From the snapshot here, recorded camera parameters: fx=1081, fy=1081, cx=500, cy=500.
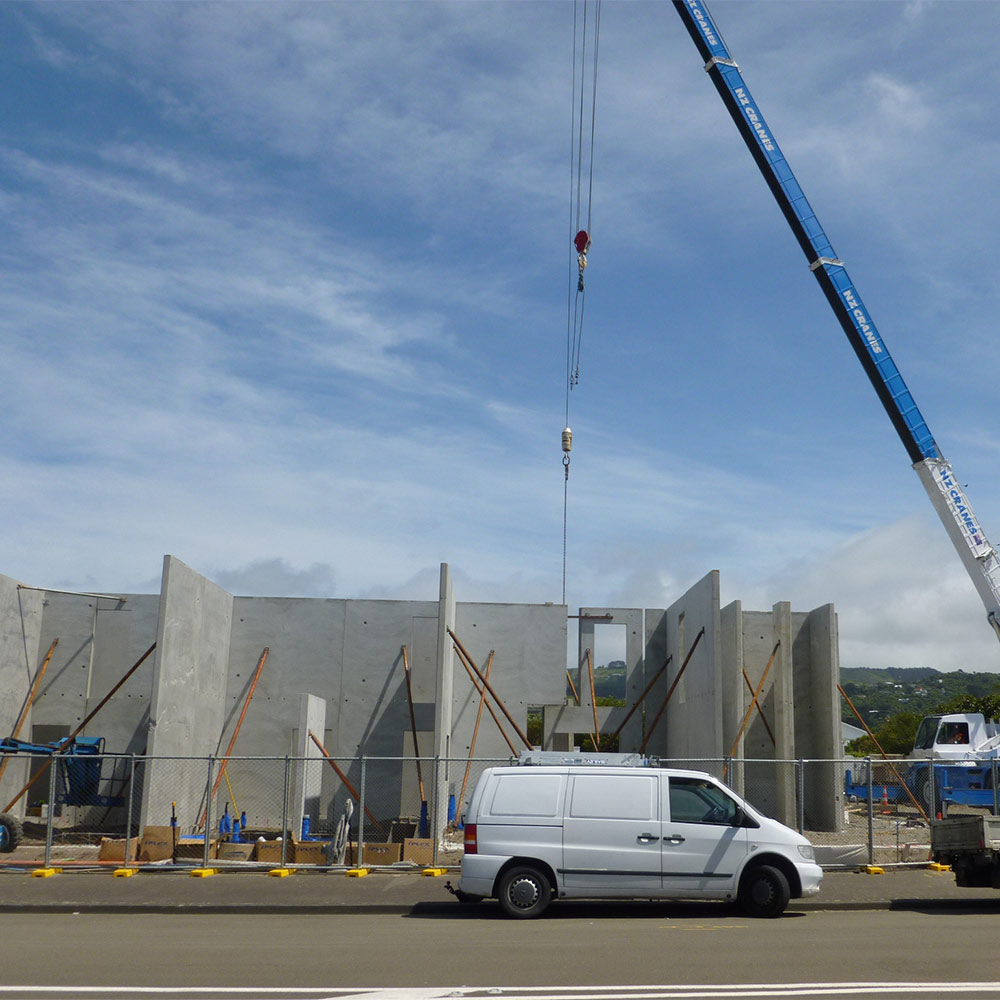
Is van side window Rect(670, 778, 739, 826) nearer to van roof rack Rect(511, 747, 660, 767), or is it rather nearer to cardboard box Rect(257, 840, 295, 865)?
van roof rack Rect(511, 747, 660, 767)

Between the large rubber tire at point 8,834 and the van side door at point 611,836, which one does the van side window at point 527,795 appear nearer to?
the van side door at point 611,836

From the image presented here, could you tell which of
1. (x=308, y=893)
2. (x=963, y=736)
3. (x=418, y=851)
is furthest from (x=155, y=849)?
(x=963, y=736)

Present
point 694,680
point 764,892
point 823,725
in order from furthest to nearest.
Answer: point 823,725
point 694,680
point 764,892

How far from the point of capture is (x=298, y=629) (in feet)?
88.1

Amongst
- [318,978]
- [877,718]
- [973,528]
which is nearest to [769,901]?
[318,978]

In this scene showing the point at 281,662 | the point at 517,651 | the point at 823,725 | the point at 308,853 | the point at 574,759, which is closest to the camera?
the point at 574,759

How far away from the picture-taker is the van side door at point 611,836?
12.1 metres

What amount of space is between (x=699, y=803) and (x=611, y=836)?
1.13 meters

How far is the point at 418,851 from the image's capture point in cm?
1812

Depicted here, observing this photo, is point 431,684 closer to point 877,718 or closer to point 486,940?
point 486,940

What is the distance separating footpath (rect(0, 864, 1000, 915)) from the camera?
13.4m

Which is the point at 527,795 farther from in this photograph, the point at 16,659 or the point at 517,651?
the point at 16,659

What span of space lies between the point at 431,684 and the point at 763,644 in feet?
28.7

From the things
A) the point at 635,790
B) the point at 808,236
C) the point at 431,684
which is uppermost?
the point at 808,236
